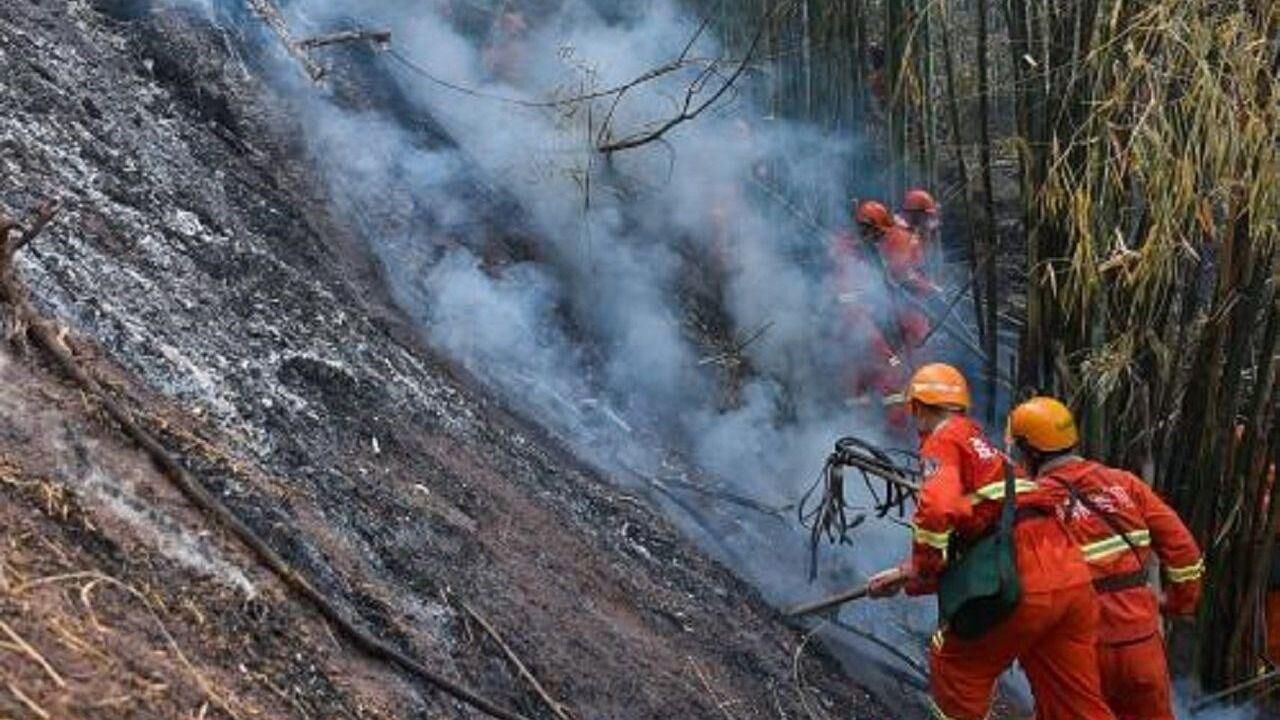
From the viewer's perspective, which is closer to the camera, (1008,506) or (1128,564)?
(1008,506)

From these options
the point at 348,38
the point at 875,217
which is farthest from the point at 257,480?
the point at 875,217

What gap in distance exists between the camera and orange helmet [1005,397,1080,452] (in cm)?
513

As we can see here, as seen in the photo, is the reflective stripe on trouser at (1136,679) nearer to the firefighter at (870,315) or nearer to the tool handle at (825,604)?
the tool handle at (825,604)

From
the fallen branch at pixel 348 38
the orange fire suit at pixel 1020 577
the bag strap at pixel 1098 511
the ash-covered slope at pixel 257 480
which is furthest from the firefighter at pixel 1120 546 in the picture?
the fallen branch at pixel 348 38

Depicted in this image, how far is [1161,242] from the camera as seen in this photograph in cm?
549

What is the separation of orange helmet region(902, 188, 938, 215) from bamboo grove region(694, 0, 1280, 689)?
140 cm

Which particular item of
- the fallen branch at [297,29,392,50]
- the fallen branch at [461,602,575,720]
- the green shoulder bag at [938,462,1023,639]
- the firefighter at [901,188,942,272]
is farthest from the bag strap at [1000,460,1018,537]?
the fallen branch at [297,29,392,50]

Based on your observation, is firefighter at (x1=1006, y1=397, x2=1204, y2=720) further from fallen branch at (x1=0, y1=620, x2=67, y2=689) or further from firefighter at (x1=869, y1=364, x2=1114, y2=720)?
fallen branch at (x1=0, y1=620, x2=67, y2=689)

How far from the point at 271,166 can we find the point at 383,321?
1.21 meters

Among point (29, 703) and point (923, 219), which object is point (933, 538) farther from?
point (923, 219)

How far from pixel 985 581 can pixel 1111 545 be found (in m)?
0.57

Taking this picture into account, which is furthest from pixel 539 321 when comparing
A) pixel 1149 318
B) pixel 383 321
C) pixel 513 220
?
pixel 1149 318

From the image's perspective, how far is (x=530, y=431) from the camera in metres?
6.69

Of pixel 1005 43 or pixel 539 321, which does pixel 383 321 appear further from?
pixel 1005 43
